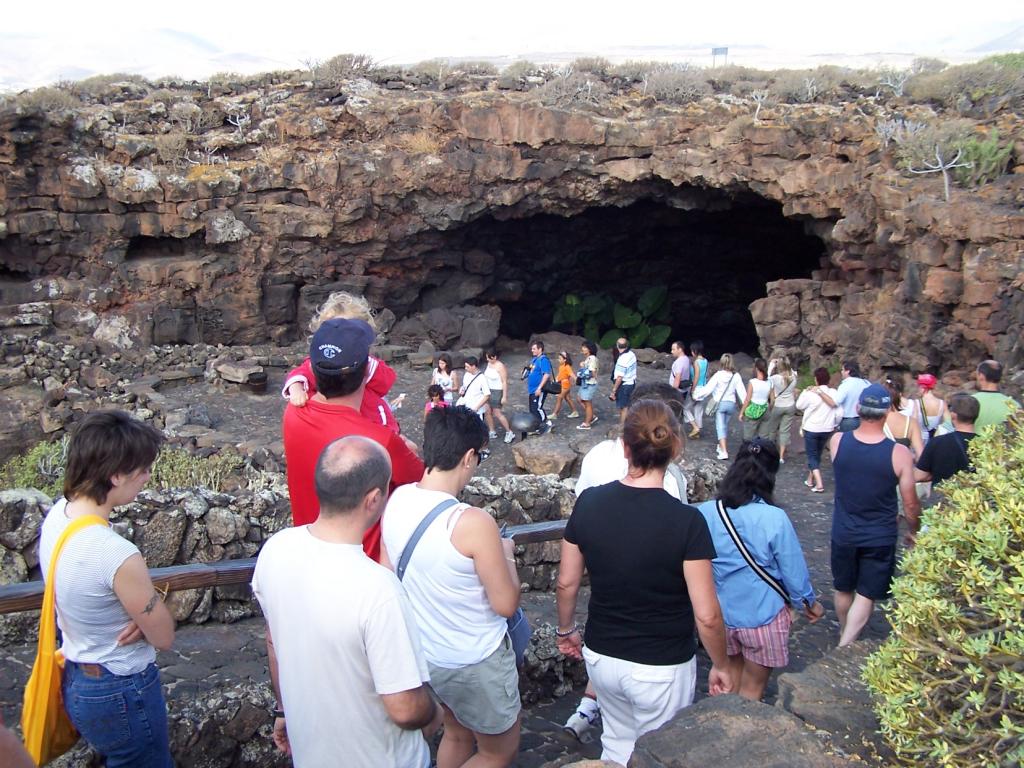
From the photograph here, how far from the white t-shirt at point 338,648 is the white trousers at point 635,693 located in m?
1.09

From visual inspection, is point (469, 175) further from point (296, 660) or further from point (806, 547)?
point (296, 660)

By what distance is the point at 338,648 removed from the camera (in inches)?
105

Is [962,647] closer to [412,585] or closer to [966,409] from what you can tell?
[412,585]

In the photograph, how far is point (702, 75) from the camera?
66.2ft

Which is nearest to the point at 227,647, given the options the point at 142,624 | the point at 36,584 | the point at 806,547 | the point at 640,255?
the point at 36,584

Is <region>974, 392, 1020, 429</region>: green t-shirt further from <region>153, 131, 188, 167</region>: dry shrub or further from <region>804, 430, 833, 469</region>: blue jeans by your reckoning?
<region>153, 131, 188, 167</region>: dry shrub

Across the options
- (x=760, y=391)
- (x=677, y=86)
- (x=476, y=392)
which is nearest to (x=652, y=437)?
(x=760, y=391)

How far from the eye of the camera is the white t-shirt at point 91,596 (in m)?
3.01

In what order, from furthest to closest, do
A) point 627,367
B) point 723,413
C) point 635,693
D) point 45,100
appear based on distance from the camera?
point 45,100 < point 627,367 < point 723,413 < point 635,693

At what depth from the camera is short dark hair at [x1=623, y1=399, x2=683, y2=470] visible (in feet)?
11.7

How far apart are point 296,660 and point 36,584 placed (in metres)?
2.30

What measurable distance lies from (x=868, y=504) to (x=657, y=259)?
2057cm

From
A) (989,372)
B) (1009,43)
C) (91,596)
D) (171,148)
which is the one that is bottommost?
(91,596)

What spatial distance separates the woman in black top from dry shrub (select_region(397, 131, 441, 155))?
16332 mm
